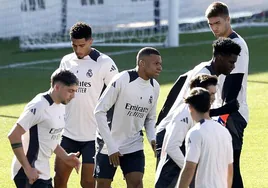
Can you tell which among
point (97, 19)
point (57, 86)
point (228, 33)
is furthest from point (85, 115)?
point (97, 19)

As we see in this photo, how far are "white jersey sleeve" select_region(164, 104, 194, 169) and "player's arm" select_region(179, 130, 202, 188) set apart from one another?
495mm

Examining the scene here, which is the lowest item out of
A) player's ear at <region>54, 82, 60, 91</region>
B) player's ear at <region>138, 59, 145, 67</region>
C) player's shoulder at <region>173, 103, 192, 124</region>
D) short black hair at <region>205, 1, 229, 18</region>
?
player's shoulder at <region>173, 103, 192, 124</region>

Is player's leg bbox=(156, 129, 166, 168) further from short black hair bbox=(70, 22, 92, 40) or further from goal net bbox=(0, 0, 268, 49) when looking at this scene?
Result: goal net bbox=(0, 0, 268, 49)

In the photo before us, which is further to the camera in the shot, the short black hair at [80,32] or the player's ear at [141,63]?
the short black hair at [80,32]

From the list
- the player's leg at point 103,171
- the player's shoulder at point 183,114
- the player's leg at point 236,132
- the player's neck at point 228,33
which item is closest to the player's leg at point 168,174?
the player's shoulder at point 183,114

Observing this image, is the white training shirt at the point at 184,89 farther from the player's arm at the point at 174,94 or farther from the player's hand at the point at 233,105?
the player's hand at the point at 233,105

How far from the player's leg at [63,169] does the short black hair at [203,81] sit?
2.73m

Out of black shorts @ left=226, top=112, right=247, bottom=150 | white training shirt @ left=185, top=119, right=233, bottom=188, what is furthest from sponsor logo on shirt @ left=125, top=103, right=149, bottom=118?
white training shirt @ left=185, top=119, right=233, bottom=188

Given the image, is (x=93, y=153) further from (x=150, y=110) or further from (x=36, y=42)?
(x=36, y=42)

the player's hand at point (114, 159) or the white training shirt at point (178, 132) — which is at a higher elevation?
the white training shirt at point (178, 132)

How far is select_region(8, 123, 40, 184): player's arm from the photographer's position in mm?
7551

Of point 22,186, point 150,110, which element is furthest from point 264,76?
point 22,186

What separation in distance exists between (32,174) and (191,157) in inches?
68.8

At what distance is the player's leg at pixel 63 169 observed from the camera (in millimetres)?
9406
